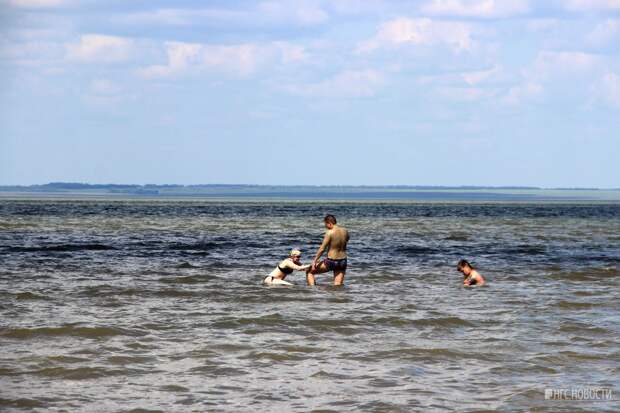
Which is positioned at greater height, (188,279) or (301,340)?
(301,340)

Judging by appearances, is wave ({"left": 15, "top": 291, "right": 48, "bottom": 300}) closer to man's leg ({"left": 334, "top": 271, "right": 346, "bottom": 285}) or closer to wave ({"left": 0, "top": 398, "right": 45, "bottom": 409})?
man's leg ({"left": 334, "top": 271, "right": 346, "bottom": 285})

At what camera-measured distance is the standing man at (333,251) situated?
68.8 feet

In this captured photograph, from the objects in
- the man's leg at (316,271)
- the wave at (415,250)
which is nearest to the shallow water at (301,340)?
the man's leg at (316,271)

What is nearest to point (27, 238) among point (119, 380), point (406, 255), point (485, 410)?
point (406, 255)

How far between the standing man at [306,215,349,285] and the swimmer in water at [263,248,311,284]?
14.7 inches

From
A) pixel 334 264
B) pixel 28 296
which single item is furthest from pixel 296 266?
pixel 28 296

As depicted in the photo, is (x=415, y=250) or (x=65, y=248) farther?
(x=415, y=250)

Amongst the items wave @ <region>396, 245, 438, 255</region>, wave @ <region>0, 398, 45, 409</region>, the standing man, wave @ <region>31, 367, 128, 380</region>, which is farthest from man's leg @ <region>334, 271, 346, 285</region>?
wave @ <region>396, 245, 438, 255</region>

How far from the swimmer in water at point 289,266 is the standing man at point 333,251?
0.37 meters

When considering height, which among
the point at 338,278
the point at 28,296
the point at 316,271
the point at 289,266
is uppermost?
the point at 289,266

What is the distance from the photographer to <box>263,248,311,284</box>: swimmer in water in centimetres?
2163

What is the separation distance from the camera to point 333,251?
844 inches

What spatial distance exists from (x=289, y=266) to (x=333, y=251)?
1331 millimetres

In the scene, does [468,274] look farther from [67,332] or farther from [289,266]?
[67,332]
